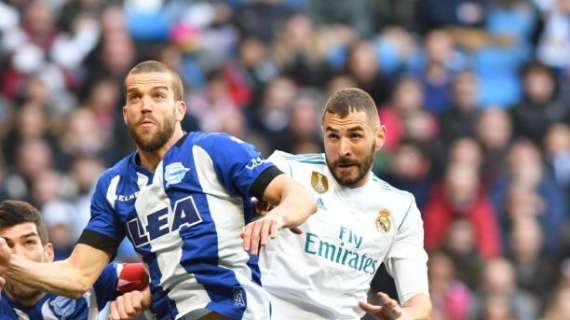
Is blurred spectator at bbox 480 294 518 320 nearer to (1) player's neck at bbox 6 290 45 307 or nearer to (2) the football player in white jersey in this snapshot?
(2) the football player in white jersey

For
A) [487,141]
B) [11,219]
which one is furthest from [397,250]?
[487,141]

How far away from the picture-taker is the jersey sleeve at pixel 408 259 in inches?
339

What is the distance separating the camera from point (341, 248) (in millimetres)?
8539

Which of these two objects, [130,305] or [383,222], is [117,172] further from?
[383,222]

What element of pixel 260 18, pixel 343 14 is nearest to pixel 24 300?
pixel 260 18

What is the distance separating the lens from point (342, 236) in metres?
8.55

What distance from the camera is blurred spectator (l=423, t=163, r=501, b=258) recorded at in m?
14.9

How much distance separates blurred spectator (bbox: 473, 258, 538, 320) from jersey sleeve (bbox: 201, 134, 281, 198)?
6.72 m

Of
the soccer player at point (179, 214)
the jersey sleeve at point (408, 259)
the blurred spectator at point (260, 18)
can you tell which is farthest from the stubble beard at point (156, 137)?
the blurred spectator at point (260, 18)

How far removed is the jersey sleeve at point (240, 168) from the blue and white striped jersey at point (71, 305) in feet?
3.09

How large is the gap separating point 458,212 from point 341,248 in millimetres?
6491

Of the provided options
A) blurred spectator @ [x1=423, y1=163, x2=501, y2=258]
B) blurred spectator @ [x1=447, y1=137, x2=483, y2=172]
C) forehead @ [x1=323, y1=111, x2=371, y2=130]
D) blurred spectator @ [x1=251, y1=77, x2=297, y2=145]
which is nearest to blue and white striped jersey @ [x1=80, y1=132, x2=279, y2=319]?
forehead @ [x1=323, y1=111, x2=371, y2=130]

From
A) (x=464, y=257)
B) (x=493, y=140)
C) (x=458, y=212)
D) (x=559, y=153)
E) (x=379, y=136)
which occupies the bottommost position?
(x=464, y=257)

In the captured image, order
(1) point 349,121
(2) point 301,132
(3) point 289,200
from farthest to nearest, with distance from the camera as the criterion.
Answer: (2) point 301,132 → (1) point 349,121 → (3) point 289,200
